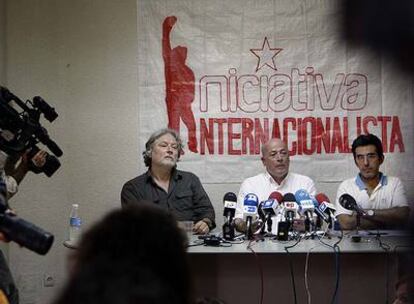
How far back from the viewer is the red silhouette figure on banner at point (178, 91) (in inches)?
173

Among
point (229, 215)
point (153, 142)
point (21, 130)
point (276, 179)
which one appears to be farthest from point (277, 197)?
point (21, 130)

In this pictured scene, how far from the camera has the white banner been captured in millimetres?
4375

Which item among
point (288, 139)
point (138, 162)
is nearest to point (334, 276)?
point (288, 139)

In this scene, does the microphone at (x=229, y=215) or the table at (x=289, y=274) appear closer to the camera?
the table at (x=289, y=274)

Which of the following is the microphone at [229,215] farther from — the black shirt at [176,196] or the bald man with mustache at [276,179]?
the bald man with mustache at [276,179]

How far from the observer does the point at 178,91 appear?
14.4ft

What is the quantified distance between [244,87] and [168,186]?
0.99m

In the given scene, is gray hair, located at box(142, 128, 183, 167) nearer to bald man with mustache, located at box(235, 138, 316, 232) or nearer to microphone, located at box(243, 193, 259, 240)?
bald man with mustache, located at box(235, 138, 316, 232)

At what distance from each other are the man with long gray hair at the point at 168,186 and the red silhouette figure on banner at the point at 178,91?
340 mm

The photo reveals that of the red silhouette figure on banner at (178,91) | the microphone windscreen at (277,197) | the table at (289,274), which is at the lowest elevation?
the table at (289,274)

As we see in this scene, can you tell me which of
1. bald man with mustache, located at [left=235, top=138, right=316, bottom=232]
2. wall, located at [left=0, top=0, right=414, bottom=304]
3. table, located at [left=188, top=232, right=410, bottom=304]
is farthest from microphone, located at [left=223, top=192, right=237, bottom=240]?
wall, located at [left=0, top=0, right=414, bottom=304]

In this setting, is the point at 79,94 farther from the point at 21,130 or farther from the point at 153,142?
the point at 21,130

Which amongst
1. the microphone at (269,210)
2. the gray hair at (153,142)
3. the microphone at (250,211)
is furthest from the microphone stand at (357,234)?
the gray hair at (153,142)

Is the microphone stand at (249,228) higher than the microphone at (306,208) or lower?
lower
